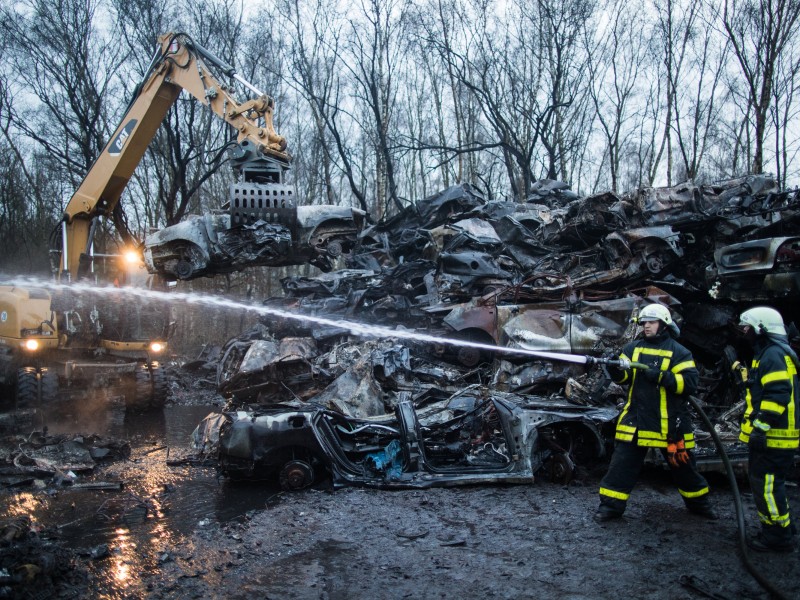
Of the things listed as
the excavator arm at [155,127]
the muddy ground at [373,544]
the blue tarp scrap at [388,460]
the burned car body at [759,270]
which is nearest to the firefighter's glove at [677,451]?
the muddy ground at [373,544]

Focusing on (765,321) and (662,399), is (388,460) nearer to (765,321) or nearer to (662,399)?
(662,399)

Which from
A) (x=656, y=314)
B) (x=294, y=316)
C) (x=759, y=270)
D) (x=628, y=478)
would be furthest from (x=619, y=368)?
(x=294, y=316)

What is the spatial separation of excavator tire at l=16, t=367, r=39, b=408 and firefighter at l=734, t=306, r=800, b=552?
9873 millimetres

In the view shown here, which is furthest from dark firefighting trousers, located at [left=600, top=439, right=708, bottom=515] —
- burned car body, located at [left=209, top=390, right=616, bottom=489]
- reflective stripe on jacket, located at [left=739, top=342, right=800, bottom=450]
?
burned car body, located at [left=209, top=390, right=616, bottom=489]

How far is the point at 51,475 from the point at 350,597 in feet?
15.3

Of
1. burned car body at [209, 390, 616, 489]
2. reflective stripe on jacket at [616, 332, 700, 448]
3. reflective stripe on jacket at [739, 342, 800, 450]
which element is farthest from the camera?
burned car body at [209, 390, 616, 489]

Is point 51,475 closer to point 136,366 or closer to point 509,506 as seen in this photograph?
point 136,366

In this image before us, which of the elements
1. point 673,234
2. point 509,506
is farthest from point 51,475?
point 673,234

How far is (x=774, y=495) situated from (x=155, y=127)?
9.99 meters

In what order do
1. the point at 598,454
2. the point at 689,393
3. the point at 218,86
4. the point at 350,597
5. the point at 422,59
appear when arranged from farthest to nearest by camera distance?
the point at 422,59 < the point at 218,86 < the point at 598,454 < the point at 689,393 < the point at 350,597

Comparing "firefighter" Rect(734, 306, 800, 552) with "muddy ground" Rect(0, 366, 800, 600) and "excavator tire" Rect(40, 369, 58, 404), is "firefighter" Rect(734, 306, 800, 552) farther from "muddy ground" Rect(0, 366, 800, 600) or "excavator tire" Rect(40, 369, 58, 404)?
"excavator tire" Rect(40, 369, 58, 404)

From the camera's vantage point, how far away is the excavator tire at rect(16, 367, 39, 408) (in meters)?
8.93

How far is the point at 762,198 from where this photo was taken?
947cm

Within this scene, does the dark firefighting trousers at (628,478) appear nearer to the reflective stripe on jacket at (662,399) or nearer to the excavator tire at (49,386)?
the reflective stripe on jacket at (662,399)
